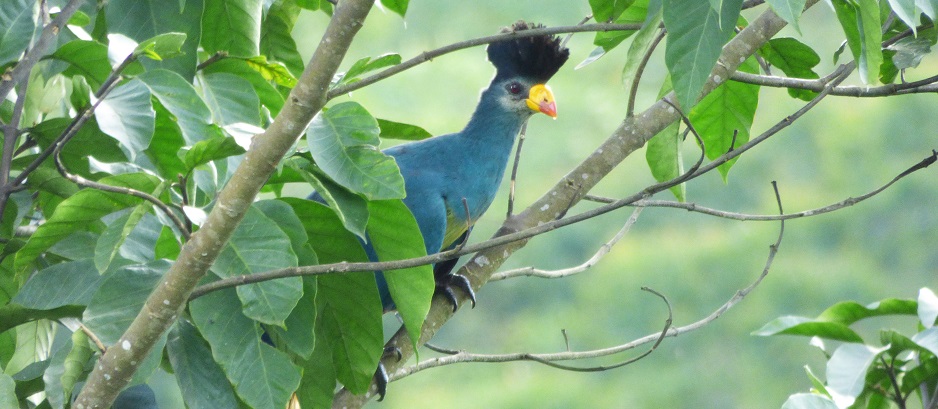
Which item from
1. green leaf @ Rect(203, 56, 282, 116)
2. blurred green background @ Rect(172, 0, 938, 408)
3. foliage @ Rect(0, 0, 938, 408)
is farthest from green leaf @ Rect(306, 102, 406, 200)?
blurred green background @ Rect(172, 0, 938, 408)

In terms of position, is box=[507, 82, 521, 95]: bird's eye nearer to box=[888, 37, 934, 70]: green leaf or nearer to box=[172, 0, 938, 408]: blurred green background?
box=[888, 37, 934, 70]: green leaf

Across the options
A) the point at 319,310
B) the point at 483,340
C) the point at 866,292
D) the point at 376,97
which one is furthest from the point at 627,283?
→ the point at 319,310

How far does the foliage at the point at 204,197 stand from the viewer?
3.65ft

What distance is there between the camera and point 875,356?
1.88 meters

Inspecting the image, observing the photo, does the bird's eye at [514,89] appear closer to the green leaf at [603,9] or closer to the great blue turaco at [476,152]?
the great blue turaco at [476,152]

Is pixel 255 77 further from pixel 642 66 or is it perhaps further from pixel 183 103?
pixel 642 66

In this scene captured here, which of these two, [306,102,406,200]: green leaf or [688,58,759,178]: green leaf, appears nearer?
[306,102,406,200]: green leaf

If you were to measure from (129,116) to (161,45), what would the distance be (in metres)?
0.11

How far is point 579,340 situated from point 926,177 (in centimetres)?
333

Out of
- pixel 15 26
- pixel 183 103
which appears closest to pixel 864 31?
pixel 183 103

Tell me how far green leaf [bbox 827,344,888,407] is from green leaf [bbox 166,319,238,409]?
1136 mm

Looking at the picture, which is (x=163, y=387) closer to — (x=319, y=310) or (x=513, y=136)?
(x=513, y=136)

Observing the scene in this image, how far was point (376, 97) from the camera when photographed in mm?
7488

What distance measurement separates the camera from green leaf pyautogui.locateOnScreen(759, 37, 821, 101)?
1.76 metres
